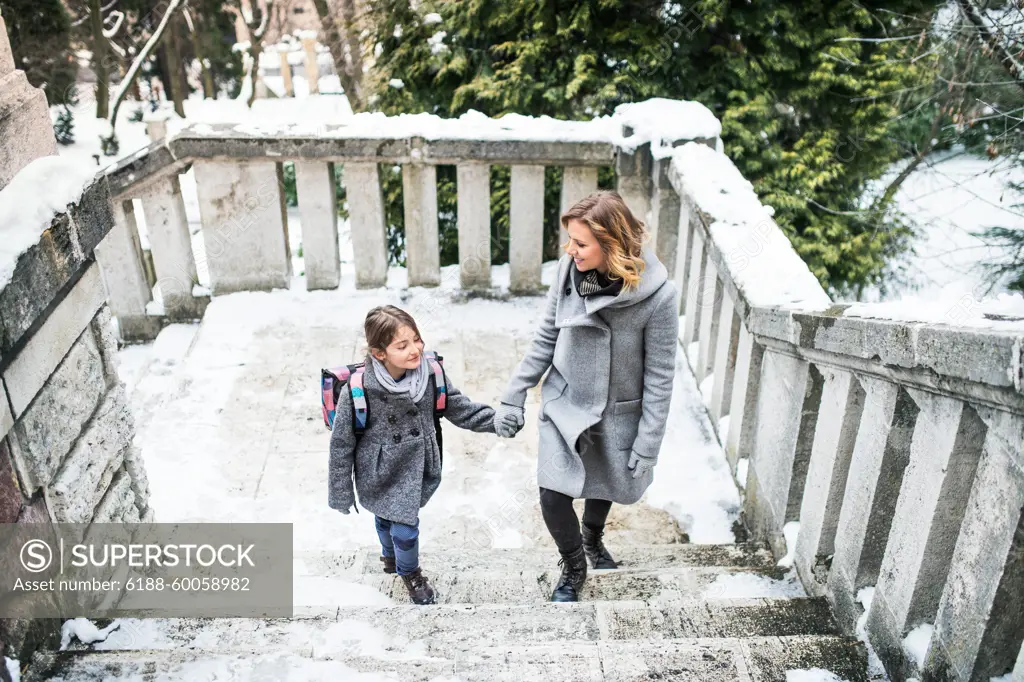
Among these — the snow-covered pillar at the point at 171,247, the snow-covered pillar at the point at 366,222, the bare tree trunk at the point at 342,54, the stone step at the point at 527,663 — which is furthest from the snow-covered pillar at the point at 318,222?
the bare tree trunk at the point at 342,54

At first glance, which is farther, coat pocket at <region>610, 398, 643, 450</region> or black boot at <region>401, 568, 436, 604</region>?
black boot at <region>401, 568, 436, 604</region>

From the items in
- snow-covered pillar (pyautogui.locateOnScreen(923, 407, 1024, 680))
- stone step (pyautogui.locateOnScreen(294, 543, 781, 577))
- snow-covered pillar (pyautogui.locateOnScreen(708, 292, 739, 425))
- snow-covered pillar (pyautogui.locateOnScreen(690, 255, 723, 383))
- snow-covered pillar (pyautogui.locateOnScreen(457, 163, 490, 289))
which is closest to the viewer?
snow-covered pillar (pyautogui.locateOnScreen(923, 407, 1024, 680))

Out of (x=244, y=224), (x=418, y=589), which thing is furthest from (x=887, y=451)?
(x=244, y=224)

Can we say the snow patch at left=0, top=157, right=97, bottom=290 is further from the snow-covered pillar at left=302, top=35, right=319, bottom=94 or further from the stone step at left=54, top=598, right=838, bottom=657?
the snow-covered pillar at left=302, top=35, right=319, bottom=94

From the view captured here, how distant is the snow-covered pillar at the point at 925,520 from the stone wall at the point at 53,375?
2257 mm

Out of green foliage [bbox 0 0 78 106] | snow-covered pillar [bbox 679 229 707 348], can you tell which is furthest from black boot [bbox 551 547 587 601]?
green foliage [bbox 0 0 78 106]

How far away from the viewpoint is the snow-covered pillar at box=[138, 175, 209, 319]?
5.06 meters

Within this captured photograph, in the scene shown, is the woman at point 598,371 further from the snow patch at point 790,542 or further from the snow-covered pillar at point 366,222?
the snow-covered pillar at point 366,222

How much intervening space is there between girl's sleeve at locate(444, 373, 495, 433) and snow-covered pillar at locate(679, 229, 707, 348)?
159 cm

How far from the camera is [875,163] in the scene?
21.9 feet

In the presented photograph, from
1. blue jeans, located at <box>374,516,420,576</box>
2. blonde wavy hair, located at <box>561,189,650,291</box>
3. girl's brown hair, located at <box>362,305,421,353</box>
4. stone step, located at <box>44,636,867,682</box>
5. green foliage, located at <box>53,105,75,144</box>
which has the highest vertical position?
blonde wavy hair, located at <box>561,189,650,291</box>

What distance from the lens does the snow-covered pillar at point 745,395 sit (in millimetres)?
3436

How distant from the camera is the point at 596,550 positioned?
3355 millimetres

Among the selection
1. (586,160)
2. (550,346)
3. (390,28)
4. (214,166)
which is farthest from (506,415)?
(390,28)
